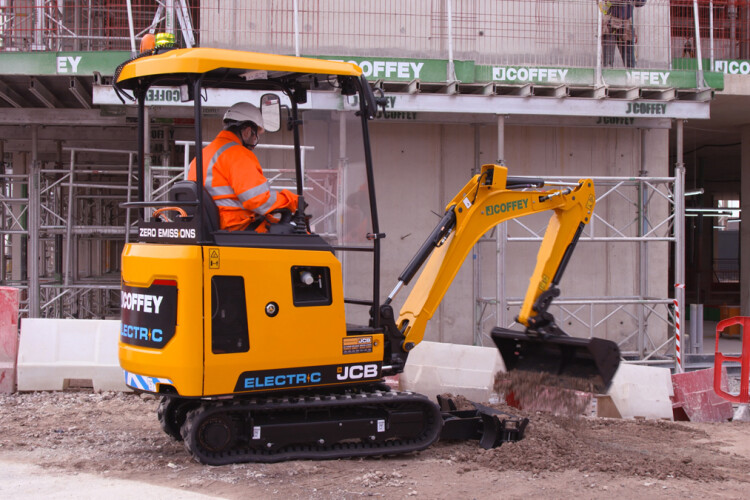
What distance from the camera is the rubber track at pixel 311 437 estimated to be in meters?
6.15

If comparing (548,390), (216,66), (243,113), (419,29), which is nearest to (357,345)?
(548,390)

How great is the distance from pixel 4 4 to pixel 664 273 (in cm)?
1366

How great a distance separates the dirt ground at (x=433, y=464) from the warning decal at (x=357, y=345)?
2.90ft

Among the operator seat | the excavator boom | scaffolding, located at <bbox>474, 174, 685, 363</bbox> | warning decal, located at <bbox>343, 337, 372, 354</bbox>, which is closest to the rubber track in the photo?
warning decal, located at <bbox>343, 337, 372, 354</bbox>

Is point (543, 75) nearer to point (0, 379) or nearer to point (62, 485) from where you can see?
point (0, 379)

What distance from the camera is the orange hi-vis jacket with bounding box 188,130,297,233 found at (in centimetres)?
609

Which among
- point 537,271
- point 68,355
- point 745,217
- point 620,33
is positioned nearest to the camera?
point 537,271

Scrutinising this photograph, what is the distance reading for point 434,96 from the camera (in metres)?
12.4

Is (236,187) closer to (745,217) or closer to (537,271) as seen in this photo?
(537,271)

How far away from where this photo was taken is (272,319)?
6.12 meters

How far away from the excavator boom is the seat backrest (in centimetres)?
174

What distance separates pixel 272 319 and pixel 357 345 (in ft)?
2.70

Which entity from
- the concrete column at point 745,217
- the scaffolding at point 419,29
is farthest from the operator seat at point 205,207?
the concrete column at point 745,217

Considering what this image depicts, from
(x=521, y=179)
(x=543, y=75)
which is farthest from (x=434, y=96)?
(x=521, y=179)
